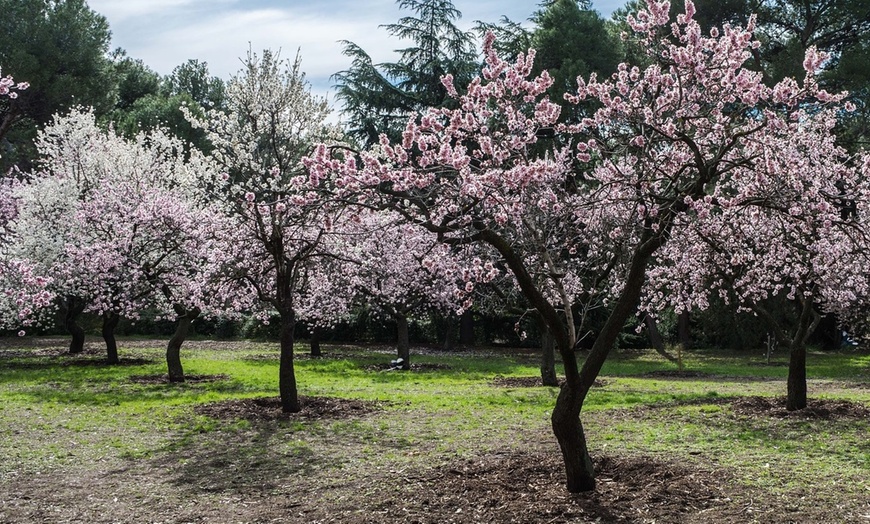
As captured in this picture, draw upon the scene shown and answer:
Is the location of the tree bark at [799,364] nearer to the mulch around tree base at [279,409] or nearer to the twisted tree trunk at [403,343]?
the mulch around tree base at [279,409]

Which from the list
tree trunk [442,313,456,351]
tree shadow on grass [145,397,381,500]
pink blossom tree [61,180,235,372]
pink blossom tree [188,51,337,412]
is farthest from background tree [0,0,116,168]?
tree shadow on grass [145,397,381,500]

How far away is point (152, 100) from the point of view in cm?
4725

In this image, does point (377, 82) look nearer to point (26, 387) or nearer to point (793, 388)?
point (26, 387)

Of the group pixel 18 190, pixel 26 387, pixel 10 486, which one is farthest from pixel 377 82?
pixel 10 486

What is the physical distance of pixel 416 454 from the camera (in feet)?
29.5

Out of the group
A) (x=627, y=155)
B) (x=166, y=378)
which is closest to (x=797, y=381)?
(x=627, y=155)

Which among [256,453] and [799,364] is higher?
[799,364]

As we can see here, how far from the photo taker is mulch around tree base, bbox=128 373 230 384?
16.9 m

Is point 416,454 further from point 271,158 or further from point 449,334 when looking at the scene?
point 449,334

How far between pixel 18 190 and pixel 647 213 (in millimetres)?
21964

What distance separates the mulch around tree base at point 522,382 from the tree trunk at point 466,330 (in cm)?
1391

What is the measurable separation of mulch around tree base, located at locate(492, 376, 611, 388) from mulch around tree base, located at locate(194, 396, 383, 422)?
469 centimetres

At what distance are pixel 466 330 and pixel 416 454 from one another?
24.0 m

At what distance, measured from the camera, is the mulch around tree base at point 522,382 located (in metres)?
17.0
